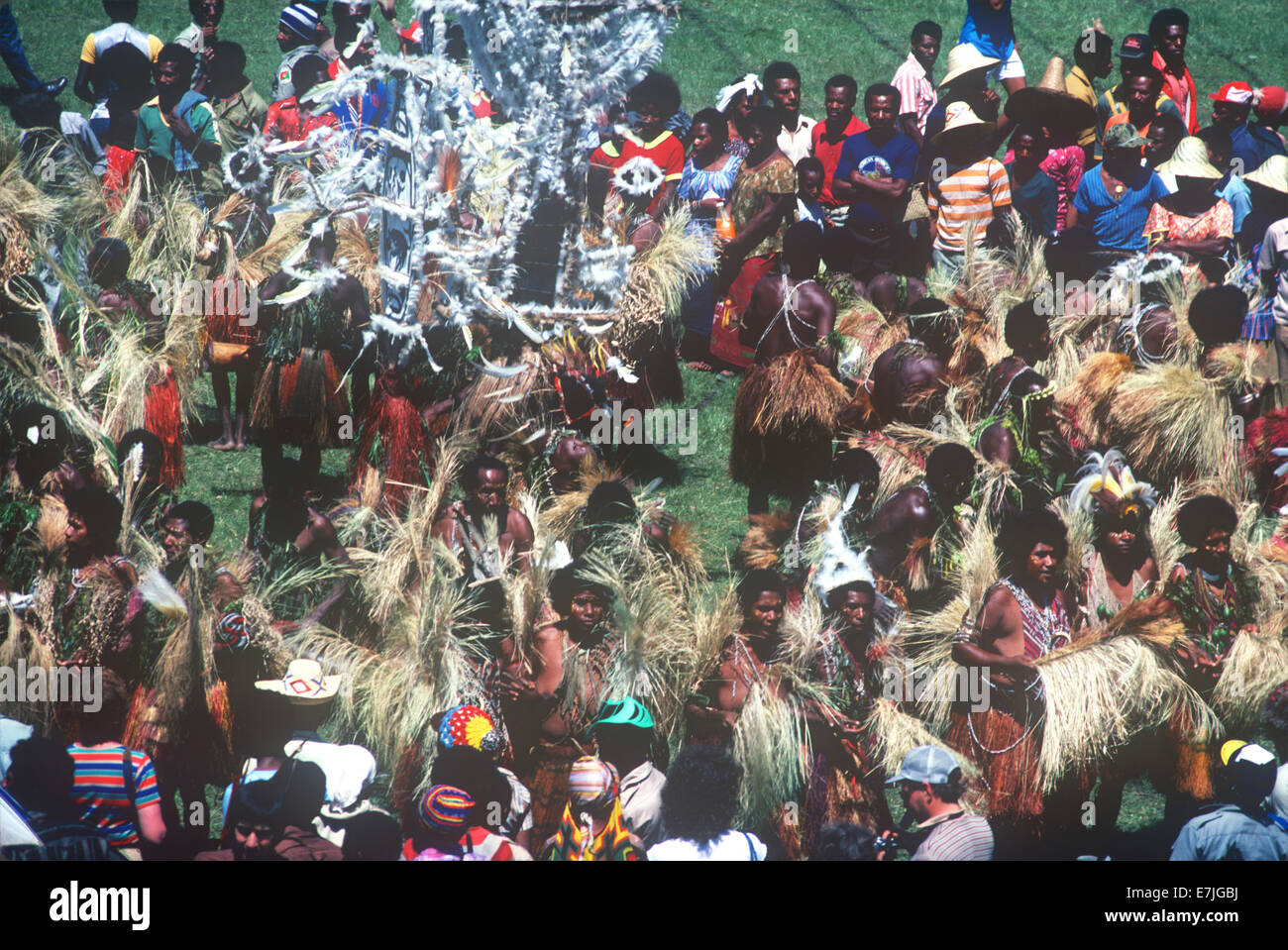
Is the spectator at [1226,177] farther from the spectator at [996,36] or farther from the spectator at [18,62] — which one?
the spectator at [18,62]

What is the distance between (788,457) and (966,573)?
922mm

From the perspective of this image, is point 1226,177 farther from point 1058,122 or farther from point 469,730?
point 469,730

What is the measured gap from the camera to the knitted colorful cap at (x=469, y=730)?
5086 mm

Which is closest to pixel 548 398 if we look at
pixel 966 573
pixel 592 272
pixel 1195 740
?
pixel 592 272

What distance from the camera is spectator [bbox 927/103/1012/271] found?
6379 mm

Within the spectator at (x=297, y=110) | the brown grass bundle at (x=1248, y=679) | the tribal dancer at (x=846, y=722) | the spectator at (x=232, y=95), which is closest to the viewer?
the tribal dancer at (x=846, y=722)

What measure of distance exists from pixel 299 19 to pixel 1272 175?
15.6 ft

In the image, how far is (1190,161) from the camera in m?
6.48

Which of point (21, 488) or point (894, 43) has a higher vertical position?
point (894, 43)

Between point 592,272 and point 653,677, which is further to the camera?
point 592,272

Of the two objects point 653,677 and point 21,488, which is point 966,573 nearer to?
point 653,677

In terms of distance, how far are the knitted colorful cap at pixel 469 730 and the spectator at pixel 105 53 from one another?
11.0ft

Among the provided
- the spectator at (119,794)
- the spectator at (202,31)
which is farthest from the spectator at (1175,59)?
the spectator at (119,794)

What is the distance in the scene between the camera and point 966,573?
534 centimetres
